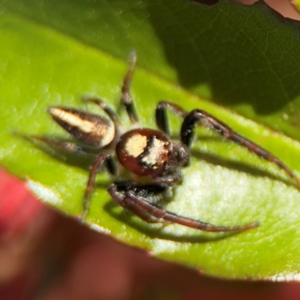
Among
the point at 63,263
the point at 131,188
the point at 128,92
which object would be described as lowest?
the point at 63,263

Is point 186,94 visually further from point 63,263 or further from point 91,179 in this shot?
point 63,263

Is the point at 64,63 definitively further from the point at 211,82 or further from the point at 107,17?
the point at 211,82

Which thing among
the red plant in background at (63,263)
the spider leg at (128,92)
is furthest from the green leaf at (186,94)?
the red plant in background at (63,263)

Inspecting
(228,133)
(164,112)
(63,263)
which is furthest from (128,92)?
(63,263)

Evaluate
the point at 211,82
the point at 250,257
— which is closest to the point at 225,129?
the point at 211,82

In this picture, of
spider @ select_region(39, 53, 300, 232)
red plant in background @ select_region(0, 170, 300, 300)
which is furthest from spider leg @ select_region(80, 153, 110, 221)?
red plant in background @ select_region(0, 170, 300, 300)

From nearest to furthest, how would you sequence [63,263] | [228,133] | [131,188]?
[228,133] < [131,188] < [63,263]

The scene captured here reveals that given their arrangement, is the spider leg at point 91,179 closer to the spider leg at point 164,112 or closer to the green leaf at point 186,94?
the green leaf at point 186,94
